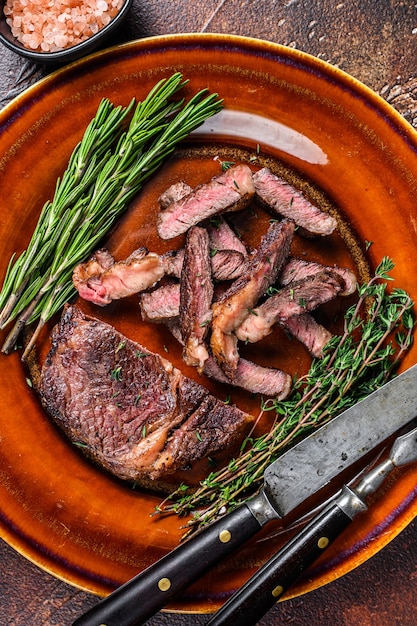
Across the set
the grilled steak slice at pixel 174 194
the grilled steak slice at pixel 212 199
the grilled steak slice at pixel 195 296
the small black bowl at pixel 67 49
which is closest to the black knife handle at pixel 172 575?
the grilled steak slice at pixel 195 296

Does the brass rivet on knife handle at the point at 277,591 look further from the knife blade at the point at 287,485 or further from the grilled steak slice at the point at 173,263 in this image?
the grilled steak slice at the point at 173,263

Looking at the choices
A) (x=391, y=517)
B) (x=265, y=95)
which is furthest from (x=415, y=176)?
(x=391, y=517)

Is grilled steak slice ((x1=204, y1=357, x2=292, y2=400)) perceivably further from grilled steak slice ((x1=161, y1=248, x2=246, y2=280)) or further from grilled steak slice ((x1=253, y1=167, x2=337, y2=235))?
grilled steak slice ((x1=253, y1=167, x2=337, y2=235))

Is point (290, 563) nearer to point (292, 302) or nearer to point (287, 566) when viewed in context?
point (287, 566)

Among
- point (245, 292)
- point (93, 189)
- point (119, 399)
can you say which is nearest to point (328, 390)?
point (245, 292)

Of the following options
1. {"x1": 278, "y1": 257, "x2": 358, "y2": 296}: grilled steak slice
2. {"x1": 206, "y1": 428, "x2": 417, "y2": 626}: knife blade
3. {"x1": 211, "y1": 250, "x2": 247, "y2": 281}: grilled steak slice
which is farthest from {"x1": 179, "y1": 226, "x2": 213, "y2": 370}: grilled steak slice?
{"x1": 206, "y1": 428, "x2": 417, "y2": 626}: knife blade
